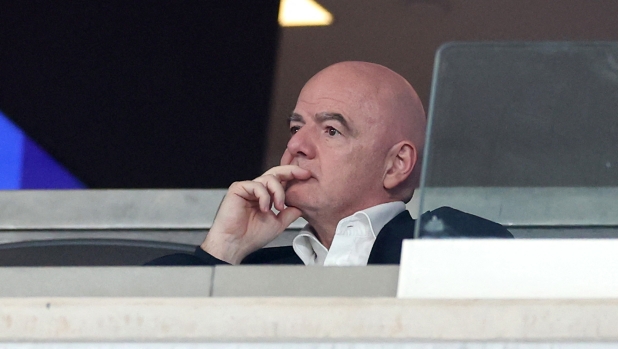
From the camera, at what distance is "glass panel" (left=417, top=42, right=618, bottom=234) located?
1.08 m

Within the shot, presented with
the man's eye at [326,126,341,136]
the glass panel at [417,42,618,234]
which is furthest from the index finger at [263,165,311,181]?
the glass panel at [417,42,618,234]

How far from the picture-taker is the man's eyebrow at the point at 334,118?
1.83 meters

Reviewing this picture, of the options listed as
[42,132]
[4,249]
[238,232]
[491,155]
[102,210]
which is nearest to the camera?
[491,155]

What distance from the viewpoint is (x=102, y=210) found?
2.46 m

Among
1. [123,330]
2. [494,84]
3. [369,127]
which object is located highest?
[494,84]

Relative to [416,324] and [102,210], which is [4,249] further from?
[416,324]

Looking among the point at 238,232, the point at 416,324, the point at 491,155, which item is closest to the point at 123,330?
the point at 416,324

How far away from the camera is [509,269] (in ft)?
3.28

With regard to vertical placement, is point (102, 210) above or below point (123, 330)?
below

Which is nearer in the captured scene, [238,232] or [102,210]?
[238,232]

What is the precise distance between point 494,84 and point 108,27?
1928 millimetres

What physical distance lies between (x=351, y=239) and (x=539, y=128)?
73 centimetres

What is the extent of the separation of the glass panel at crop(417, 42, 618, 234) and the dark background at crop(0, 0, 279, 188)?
65.2 inches

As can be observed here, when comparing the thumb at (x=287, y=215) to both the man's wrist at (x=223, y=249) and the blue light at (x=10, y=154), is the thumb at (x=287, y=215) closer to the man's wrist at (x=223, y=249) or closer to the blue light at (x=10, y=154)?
the man's wrist at (x=223, y=249)
